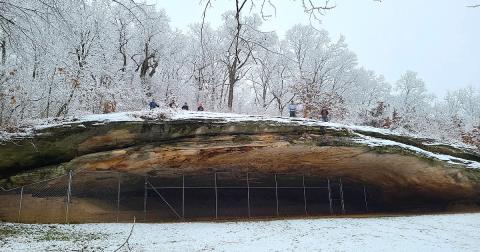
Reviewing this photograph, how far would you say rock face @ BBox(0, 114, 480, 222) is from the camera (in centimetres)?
1427

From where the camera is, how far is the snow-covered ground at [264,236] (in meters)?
9.75

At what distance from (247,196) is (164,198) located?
14.9 ft

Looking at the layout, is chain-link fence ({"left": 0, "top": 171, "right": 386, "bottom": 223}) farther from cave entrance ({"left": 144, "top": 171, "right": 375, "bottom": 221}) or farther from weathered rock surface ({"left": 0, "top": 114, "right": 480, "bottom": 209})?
weathered rock surface ({"left": 0, "top": 114, "right": 480, "bottom": 209})

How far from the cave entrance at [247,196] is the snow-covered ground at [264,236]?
3.96 meters

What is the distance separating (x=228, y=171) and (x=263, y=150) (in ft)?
9.03

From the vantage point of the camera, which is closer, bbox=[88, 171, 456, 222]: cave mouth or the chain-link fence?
the chain-link fence

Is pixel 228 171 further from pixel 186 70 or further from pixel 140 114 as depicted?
pixel 186 70

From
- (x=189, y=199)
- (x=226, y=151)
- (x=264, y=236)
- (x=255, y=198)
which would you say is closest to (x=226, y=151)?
(x=226, y=151)

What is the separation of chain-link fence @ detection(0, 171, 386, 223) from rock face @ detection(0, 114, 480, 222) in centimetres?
67

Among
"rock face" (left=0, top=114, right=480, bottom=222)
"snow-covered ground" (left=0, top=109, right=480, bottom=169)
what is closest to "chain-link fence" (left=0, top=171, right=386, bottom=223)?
"rock face" (left=0, top=114, right=480, bottom=222)

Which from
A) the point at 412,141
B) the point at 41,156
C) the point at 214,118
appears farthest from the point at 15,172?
the point at 412,141

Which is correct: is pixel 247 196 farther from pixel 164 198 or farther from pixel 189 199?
pixel 164 198

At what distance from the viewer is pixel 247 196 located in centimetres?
2066

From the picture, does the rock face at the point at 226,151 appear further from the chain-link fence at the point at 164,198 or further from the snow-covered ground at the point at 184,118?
the chain-link fence at the point at 164,198
